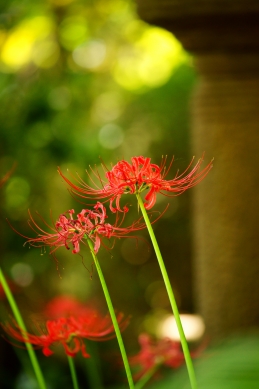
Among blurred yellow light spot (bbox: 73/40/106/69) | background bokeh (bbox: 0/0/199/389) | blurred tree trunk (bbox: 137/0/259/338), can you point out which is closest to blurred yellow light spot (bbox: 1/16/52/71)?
background bokeh (bbox: 0/0/199/389)

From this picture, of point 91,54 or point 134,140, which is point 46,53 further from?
point 134,140

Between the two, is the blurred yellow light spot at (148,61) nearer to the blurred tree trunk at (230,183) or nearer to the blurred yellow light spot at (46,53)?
the blurred yellow light spot at (46,53)

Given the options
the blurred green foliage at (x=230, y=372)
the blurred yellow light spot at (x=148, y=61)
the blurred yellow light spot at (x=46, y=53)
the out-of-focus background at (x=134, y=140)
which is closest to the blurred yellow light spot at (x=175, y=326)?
the out-of-focus background at (x=134, y=140)

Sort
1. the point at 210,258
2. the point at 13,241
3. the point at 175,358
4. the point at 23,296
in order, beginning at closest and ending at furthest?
the point at 175,358 < the point at 210,258 < the point at 23,296 < the point at 13,241

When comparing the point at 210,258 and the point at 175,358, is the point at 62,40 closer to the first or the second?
the point at 210,258

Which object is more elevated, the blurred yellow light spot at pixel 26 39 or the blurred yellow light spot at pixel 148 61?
the blurred yellow light spot at pixel 148 61

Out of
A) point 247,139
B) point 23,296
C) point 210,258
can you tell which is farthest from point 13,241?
point 247,139
